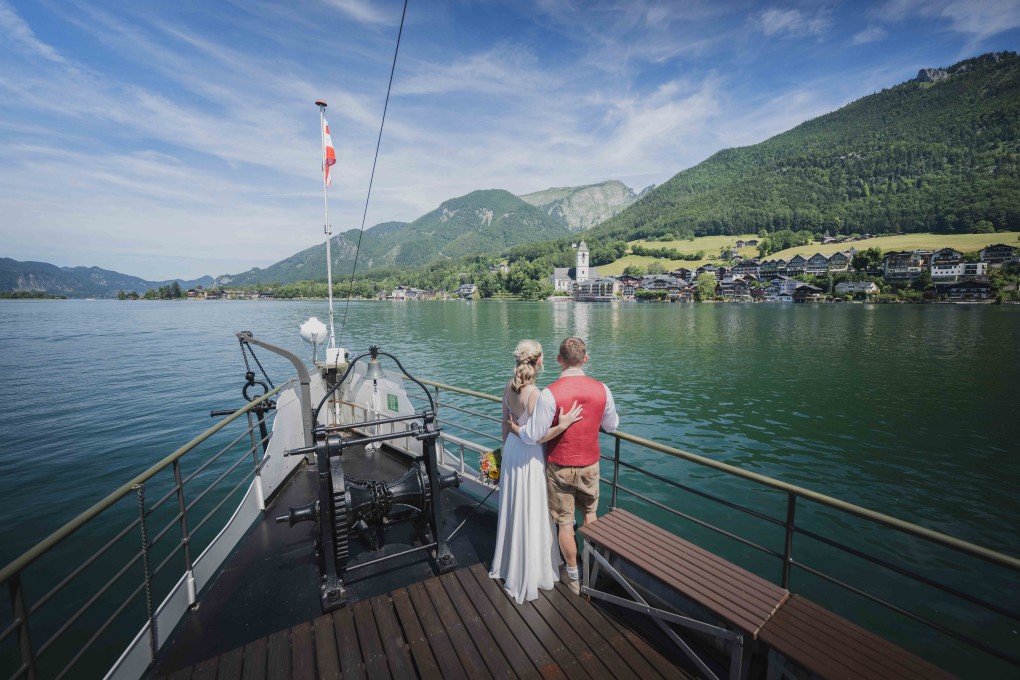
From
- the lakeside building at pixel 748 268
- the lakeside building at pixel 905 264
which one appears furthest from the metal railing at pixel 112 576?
the lakeside building at pixel 748 268

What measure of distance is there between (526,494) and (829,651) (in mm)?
1994

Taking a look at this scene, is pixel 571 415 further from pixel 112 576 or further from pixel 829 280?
pixel 829 280

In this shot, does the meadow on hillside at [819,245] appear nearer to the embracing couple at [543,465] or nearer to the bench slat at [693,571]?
the bench slat at [693,571]

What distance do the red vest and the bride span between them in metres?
0.08

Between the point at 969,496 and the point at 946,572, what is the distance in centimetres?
443

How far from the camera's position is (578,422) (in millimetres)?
3426

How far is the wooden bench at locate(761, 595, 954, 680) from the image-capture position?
221cm

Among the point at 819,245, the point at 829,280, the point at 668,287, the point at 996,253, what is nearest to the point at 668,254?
the point at 668,287

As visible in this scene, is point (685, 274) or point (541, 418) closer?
point (541, 418)

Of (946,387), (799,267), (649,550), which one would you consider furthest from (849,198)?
(649,550)

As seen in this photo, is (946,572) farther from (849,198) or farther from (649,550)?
Answer: (849,198)

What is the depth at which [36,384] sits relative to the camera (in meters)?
20.8

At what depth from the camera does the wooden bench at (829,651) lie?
221 cm

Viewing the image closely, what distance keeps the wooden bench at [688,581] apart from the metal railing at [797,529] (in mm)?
243
